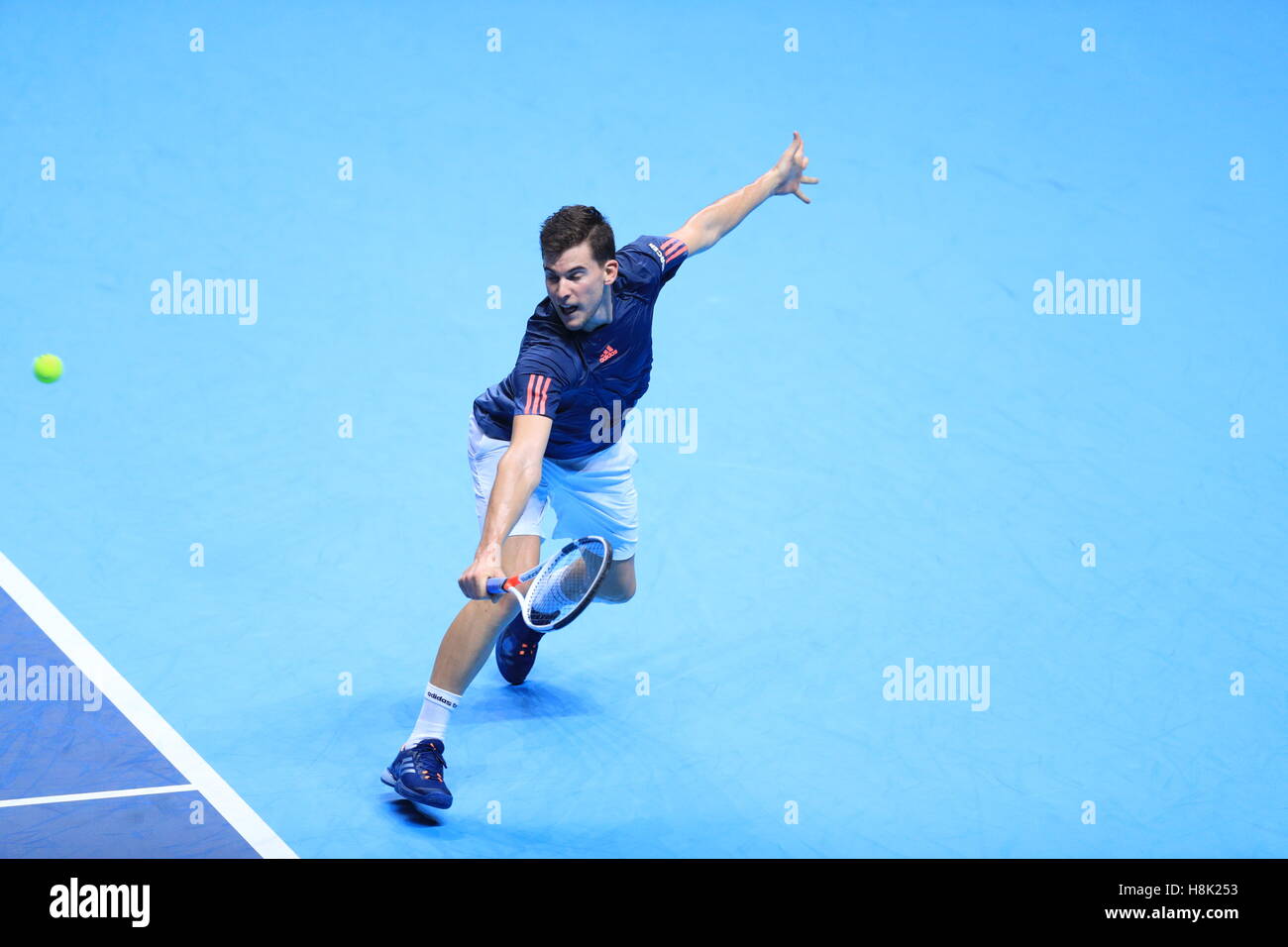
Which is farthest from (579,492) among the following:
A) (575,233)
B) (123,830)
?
(123,830)

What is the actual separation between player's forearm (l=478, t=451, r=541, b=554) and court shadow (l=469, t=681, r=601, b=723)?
1343 millimetres

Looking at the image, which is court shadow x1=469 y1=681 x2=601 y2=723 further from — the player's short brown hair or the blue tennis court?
the player's short brown hair

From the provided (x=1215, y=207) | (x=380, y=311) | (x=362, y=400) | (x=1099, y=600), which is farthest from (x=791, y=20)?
(x=1099, y=600)

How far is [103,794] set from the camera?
14.6 ft

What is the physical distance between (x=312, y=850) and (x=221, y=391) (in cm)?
373

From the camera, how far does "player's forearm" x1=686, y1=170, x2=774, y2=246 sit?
5.14m

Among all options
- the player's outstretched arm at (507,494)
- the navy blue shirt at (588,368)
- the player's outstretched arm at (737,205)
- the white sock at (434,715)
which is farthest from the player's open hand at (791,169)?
the white sock at (434,715)

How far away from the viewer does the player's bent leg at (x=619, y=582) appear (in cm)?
507

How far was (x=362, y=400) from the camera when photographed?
23.8 ft

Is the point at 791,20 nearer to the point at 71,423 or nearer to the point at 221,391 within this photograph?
the point at 221,391

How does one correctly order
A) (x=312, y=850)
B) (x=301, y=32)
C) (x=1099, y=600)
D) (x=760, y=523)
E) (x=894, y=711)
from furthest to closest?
(x=301, y=32) → (x=760, y=523) → (x=1099, y=600) → (x=894, y=711) → (x=312, y=850)

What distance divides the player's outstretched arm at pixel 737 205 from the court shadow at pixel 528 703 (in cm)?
187

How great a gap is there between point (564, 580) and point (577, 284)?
981 mm

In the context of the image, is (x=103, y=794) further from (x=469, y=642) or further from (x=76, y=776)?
(x=469, y=642)
